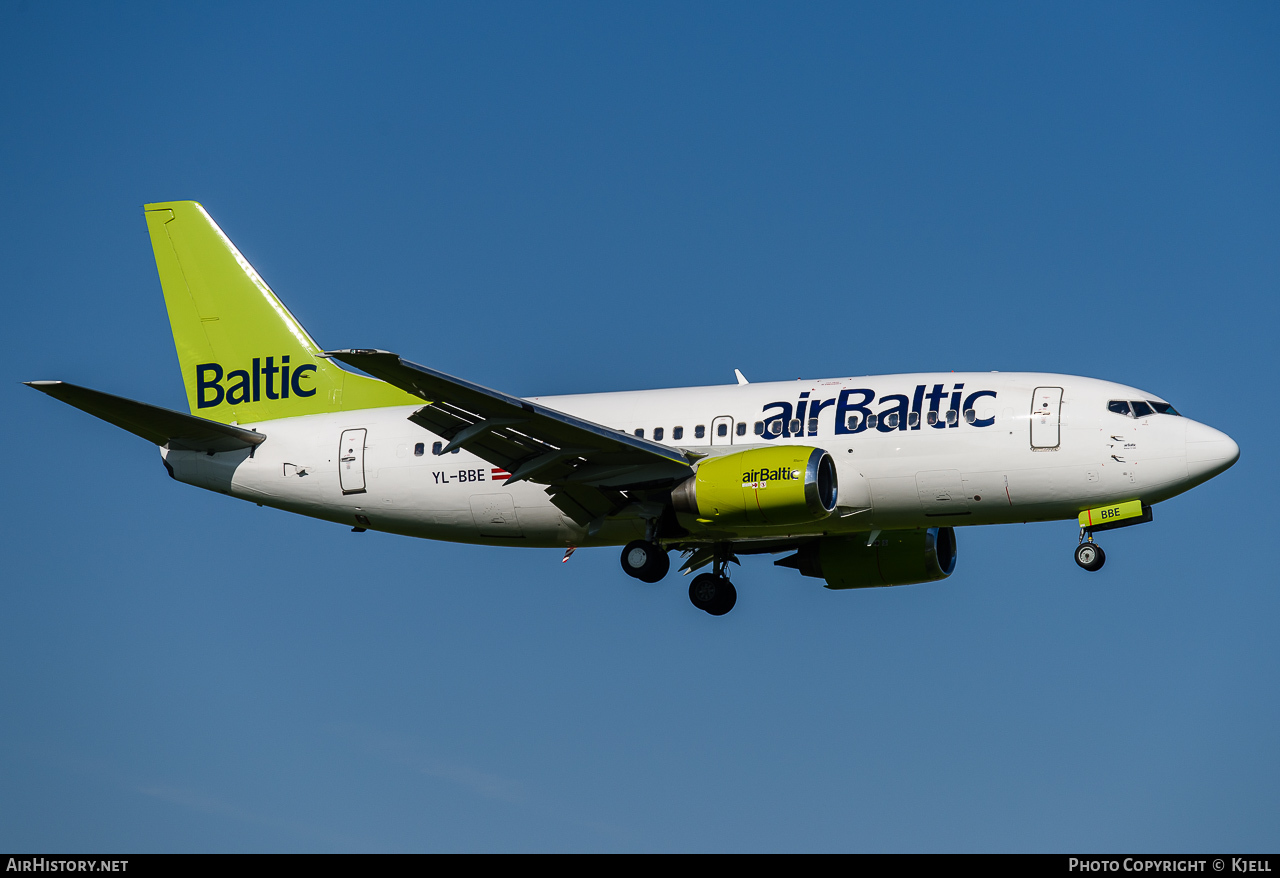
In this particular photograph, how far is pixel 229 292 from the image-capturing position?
40469 mm

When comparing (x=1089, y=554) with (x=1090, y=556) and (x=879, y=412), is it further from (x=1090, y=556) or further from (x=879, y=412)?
(x=879, y=412)

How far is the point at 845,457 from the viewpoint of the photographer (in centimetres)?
3294

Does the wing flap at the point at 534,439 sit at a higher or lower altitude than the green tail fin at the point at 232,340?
lower

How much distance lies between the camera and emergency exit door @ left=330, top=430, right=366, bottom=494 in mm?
36844

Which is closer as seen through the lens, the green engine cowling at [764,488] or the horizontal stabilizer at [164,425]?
the green engine cowling at [764,488]

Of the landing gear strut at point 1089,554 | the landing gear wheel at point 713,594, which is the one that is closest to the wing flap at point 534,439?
the landing gear wheel at point 713,594

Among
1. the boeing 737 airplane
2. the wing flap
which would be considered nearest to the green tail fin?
the boeing 737 airplane

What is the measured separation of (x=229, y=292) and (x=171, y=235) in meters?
2.39

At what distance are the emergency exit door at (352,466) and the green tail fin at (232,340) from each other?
1647 millimetres

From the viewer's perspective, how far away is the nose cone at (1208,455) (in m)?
31.5

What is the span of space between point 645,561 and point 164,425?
40.5 feet

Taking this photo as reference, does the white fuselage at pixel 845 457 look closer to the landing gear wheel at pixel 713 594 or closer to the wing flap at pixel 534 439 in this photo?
the wing flap at pixel 534 439

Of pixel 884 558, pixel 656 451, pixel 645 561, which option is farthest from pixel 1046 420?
pixel 645 561
